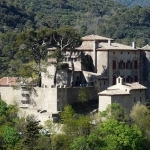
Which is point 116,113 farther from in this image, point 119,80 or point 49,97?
point 49,97

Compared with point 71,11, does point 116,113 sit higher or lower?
lower

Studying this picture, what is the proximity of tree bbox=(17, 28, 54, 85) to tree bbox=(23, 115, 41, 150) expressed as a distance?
671 cm

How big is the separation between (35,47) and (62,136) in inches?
321

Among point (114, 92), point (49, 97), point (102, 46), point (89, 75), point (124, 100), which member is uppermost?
point (102, 46)

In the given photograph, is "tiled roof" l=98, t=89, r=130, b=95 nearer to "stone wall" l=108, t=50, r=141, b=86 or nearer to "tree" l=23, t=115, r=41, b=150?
"stone wall" l=108, t=50, r=141, b=86

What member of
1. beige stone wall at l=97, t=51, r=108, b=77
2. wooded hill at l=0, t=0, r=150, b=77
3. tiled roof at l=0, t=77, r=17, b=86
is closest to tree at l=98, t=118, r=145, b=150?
beige stone wall at l=97, t=51, r=108, b=77

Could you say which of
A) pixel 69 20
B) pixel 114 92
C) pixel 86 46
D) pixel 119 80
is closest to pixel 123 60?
pixel 86 46

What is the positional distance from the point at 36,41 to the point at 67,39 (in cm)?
206

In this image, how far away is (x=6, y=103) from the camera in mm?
52906

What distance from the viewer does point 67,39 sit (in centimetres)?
5131

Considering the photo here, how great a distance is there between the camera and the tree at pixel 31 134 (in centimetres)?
4531

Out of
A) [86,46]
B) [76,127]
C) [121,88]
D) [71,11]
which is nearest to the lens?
[76,127]

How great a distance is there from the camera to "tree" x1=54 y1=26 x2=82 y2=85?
51.0 m

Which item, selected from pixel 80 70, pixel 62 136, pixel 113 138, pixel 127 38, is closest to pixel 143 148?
pixel 113 138
